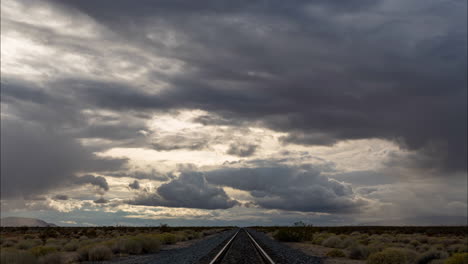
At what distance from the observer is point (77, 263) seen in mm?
19266

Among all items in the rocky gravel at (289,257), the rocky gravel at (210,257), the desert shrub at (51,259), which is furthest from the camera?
the rocky gravel at (289,257)

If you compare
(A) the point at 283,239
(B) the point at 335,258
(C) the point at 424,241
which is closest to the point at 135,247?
(B) the point at 335,258

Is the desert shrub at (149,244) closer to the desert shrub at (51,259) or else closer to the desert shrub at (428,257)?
the desert shrub at (51,259)

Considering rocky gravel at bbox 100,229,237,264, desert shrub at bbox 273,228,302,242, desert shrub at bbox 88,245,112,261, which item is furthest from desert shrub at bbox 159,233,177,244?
desert shrub at bbox 88,245,112,261

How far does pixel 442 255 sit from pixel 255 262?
11685 mm

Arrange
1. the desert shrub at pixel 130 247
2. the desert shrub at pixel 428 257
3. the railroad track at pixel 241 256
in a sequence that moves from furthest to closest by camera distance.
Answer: the desert shrub at pixel 130 247, the desert shrub at pixel 428 257, the railroad track at pixel 241 256

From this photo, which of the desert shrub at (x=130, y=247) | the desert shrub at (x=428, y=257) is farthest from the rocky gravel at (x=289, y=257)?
the desert shrub at (x=130, y=247)

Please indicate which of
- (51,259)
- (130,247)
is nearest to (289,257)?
(130,247)

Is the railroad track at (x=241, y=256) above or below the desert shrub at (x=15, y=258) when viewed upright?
below

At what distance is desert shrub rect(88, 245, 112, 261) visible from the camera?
20969 millimetres

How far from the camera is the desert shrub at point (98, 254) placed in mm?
20969

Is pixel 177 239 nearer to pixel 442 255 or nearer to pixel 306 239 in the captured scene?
pixel 306 239

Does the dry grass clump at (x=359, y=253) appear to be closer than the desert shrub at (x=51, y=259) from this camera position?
No

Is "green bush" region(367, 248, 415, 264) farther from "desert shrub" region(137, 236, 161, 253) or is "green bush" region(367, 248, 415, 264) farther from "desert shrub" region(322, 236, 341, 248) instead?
"desert shrub" region(322, 236, 341, 248)
